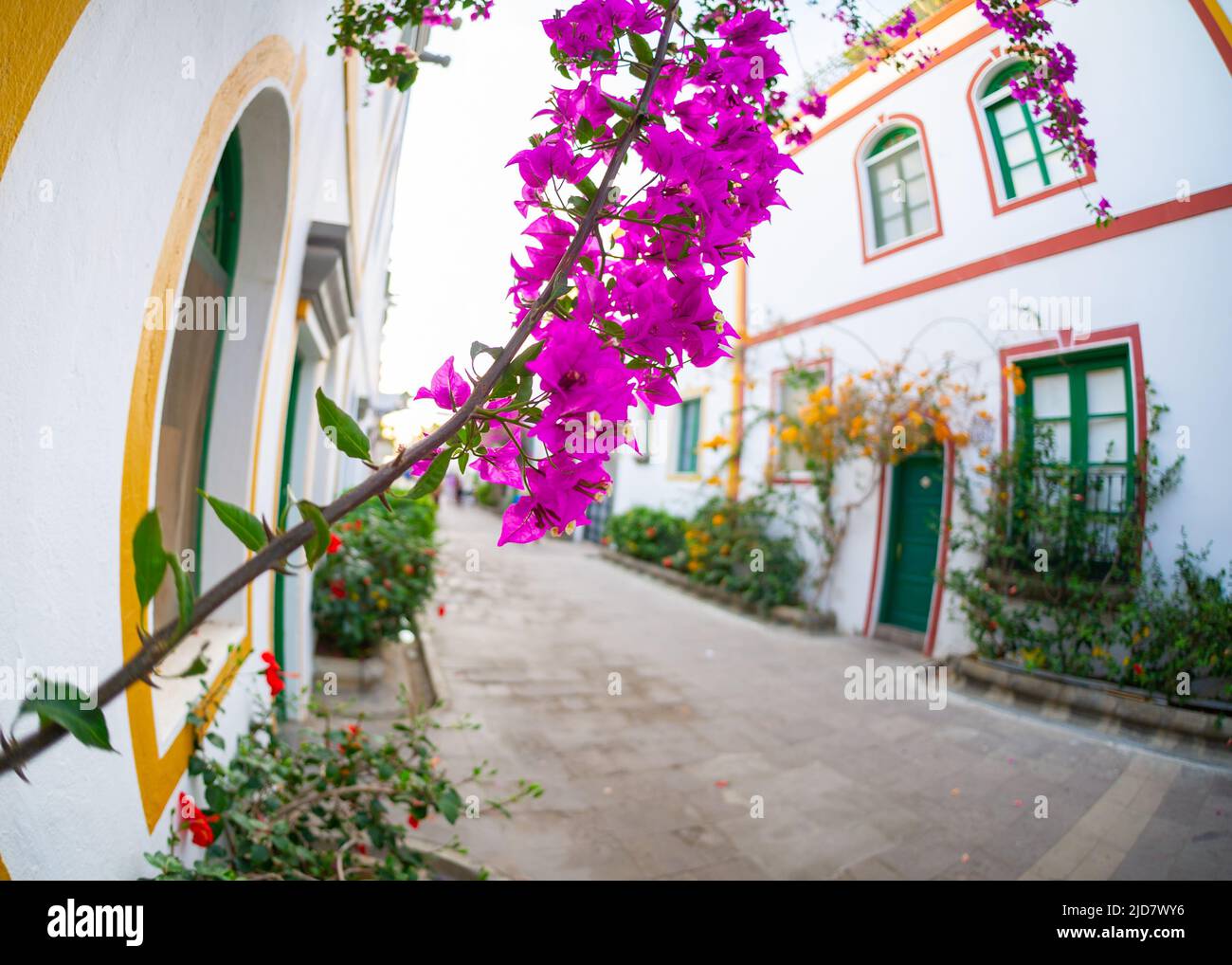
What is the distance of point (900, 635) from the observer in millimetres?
6777

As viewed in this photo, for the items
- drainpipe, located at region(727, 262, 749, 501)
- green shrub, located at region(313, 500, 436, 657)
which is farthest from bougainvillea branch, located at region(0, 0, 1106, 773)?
drainpipe, located at region(727, 262, 749, 501)

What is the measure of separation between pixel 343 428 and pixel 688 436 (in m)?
11.4

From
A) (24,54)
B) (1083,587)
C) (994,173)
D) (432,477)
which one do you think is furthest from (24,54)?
(1083,587)

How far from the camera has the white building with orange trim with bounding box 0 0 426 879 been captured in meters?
0.86

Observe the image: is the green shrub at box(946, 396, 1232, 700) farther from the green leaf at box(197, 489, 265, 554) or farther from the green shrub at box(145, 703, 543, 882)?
the green shrub at box(145, 703, 543, 882)

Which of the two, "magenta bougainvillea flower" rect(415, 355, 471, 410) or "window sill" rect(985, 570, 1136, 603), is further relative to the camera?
"window sill" rect(985, 570, 1136, 603)

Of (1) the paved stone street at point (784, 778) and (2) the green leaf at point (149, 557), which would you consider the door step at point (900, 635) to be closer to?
(1) the paved stone street at point (784, 778)

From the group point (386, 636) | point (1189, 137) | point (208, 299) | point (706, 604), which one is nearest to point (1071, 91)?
point (1189, 137)

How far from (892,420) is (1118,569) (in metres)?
4.45

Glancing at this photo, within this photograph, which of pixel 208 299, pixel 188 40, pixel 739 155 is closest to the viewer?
pixel 739 155

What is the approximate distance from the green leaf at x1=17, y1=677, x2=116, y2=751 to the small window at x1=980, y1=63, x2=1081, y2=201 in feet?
7.98

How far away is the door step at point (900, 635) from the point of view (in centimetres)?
652

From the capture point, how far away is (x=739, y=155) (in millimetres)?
782
